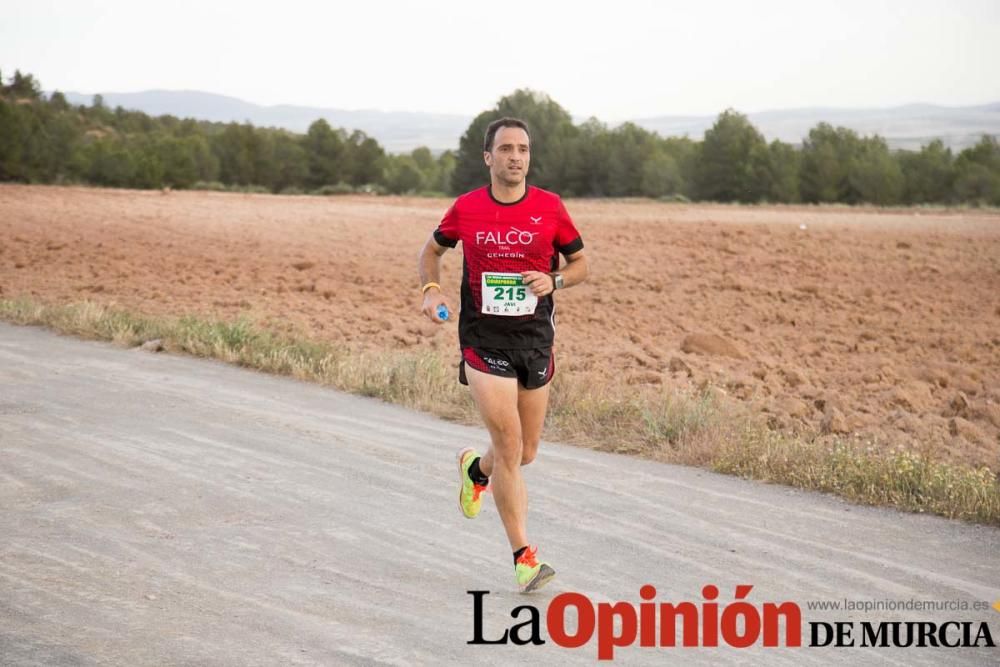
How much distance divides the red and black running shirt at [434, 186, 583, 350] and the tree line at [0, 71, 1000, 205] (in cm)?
6622

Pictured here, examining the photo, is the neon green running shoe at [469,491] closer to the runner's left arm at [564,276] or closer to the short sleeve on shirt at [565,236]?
the runner's left arm at [564,276]

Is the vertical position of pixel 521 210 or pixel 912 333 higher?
pixel 521 210

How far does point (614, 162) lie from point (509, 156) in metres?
81.1

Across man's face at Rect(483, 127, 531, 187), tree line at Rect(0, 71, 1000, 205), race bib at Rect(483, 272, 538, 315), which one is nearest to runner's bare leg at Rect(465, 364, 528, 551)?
race bib at Rect(483, 272, 538, 315)

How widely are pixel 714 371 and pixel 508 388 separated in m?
9.05

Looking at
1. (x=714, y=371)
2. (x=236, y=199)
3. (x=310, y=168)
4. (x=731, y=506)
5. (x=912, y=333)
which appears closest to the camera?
(x=731, y=506)

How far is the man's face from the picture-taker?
6.11m

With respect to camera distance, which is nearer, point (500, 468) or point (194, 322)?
point (500, 468)

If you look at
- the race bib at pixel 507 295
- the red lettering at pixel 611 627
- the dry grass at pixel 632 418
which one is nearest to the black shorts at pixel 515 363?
the race bib at pixel 507 295

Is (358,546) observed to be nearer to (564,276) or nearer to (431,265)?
(431,265)

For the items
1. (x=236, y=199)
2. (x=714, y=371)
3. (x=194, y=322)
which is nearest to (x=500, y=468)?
(x=714, y=371)

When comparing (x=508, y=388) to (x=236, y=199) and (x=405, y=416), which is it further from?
(x=236, y=199)

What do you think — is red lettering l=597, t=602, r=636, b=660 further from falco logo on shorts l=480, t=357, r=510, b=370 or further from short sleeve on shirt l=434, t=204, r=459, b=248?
short sleeve on shirt l=434, t=204, r=459, b=248

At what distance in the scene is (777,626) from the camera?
18.7 feet
